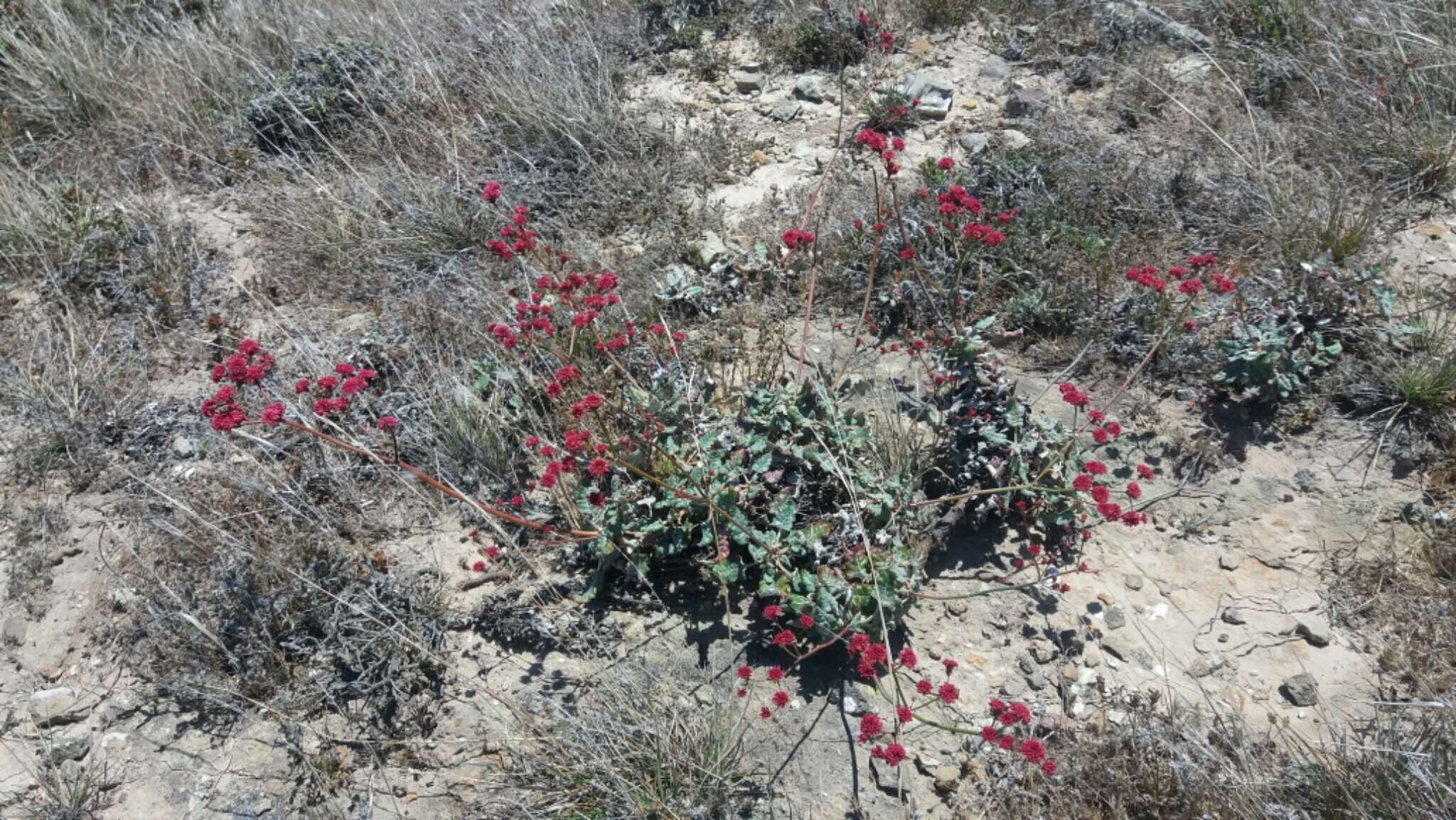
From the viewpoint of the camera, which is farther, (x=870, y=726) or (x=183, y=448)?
(x=183, y=448)

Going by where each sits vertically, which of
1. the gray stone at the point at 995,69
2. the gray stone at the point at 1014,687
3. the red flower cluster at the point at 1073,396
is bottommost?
the gray stone at the point at 1014,687

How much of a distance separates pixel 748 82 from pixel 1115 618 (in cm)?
401

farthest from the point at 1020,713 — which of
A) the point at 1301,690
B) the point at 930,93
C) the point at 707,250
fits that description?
the point at 930,93

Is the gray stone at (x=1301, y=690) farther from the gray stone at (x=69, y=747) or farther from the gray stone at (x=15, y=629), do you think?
the gray stone at (x=15, y=629)

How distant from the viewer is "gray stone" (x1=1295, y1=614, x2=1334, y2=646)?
115 inches

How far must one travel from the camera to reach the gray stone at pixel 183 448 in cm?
394

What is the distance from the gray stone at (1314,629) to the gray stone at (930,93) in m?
3.37

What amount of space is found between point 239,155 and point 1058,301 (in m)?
4.86

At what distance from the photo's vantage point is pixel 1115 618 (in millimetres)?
3064

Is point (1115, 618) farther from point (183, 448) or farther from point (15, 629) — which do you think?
point (15, 629)

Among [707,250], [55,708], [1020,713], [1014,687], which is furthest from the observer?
[707,250]

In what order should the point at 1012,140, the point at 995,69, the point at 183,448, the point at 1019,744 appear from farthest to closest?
the point at 995,69
the point at 1012,140
the point at 183,448
the point at 1019,744

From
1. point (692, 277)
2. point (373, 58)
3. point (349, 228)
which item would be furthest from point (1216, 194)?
point (373, 58)

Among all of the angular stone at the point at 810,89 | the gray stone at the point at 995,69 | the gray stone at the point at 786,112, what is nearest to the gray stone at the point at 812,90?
the angular stone at the point at 810,89
